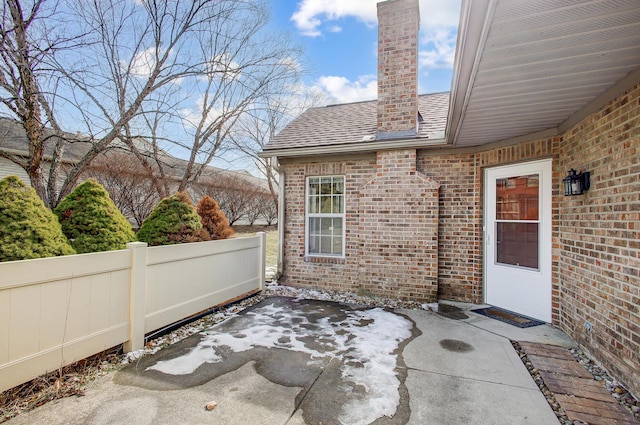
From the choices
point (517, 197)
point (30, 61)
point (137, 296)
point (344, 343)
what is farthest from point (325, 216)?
point (30, 61)

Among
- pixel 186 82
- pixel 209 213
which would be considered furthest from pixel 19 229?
pixel 186 82

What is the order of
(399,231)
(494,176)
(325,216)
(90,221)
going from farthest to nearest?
1. (325,216)
2. (399,231)
3. (494,176)
4. (90,221)

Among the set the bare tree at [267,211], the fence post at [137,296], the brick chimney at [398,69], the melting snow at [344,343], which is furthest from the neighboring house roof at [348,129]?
the bare tree at [267,211]

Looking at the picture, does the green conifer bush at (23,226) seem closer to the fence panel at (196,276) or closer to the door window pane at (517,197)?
the fence panel at (196,276)

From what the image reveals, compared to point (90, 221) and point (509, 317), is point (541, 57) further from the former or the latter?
point (90, 221)

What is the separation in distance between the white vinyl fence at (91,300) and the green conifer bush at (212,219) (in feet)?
4.36

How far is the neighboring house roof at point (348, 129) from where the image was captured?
569cm

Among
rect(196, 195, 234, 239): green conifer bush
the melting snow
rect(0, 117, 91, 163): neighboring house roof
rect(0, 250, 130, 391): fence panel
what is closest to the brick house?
rect(196, 195, 234, 239): green conifer bush

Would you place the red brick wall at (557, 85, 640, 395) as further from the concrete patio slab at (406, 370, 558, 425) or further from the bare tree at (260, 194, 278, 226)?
the bare tree at (260, 194, 278, 226)

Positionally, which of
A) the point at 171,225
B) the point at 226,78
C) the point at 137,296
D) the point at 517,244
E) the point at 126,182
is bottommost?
the point at 137,296

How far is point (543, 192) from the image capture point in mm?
4461

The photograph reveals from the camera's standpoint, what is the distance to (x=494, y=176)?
5.15m

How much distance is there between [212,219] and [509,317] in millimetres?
5184

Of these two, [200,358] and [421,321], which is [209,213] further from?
[421,321]
